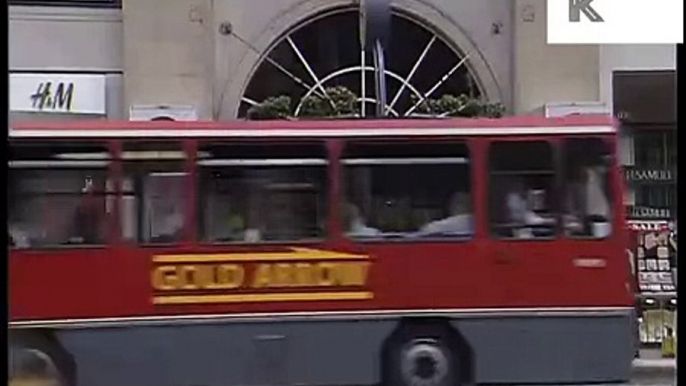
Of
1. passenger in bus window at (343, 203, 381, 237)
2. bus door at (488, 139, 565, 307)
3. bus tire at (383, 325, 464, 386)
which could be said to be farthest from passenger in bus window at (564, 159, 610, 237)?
passenger in bus window at (343, 203, 381, 237)

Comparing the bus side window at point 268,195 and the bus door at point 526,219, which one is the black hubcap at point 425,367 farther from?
the bus side window at point 268,195

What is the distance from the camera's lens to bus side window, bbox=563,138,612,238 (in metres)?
8.83

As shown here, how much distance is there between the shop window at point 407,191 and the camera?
28.1ft

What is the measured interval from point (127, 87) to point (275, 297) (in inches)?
242

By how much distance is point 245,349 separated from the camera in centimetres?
861

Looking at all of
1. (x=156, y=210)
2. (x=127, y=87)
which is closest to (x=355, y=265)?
(x=156, y=210)

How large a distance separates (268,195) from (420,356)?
158cm

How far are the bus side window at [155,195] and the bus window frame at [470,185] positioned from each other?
42.2 inches

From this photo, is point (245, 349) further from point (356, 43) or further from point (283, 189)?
point (356, 43)

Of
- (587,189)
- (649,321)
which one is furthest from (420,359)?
(649,321)

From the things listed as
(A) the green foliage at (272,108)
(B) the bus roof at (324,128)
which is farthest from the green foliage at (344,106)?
(B) the bus roof at (324,128)

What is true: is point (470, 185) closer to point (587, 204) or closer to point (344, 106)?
point (587, 204)

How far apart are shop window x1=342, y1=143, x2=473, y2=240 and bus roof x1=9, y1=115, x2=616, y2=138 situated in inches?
4.7

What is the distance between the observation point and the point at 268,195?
8508 mm
